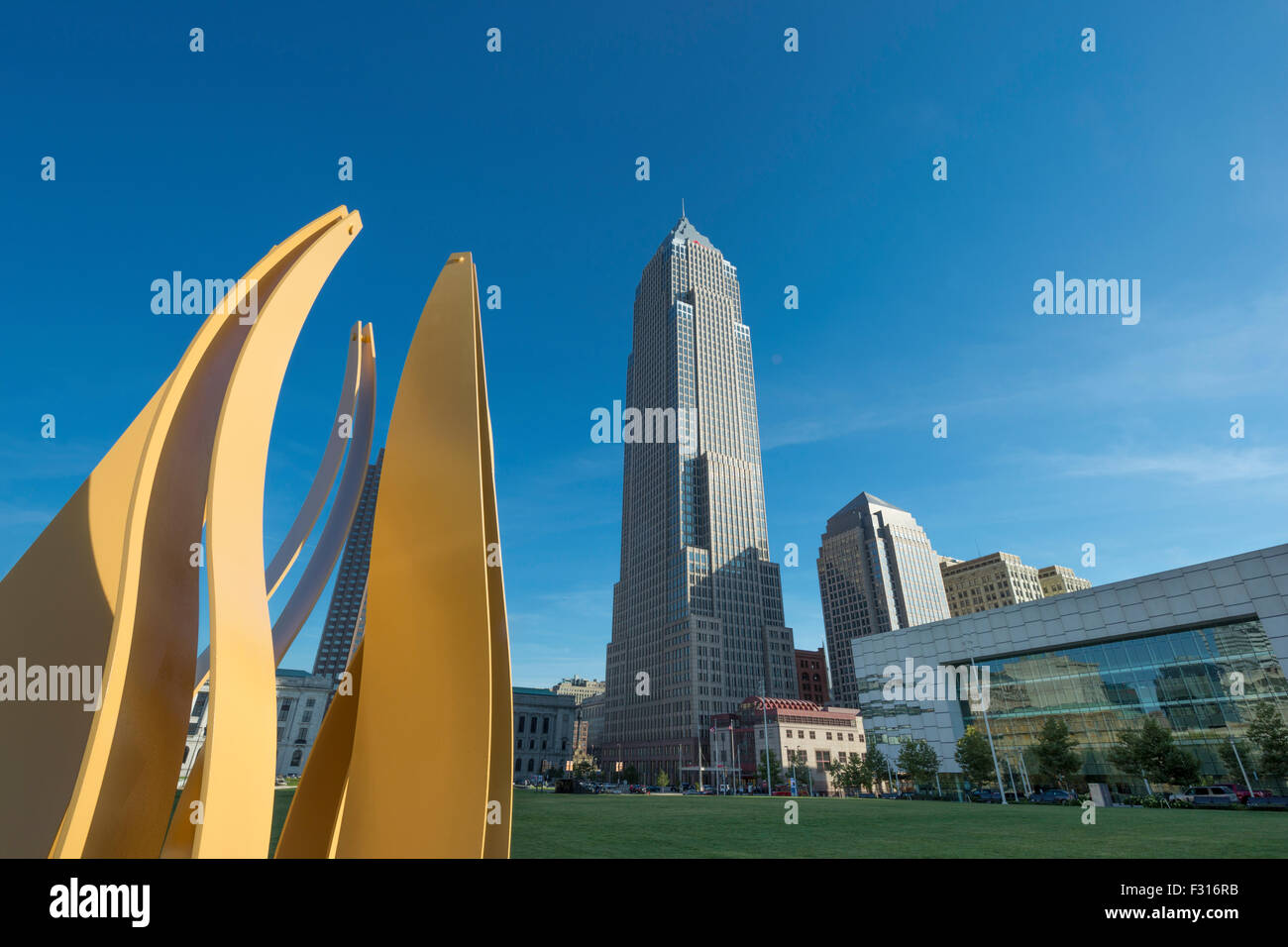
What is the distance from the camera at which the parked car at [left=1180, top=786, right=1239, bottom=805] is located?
111 feet

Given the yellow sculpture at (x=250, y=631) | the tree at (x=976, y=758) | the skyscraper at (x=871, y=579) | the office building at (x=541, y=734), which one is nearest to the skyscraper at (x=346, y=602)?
the office building at (x=541, y=734)

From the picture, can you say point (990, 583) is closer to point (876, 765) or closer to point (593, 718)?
point (593, 718)

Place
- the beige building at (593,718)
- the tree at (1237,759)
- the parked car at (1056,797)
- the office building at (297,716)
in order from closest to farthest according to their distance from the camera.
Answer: the tree at (1237,759), the parked car at (1056,797), the office building at (297,716), the beige building at (593,718)

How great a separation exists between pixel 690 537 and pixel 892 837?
10172 centimetres

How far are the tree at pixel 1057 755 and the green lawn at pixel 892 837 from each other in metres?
14.1

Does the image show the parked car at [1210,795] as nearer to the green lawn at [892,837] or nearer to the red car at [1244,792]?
the red car at [1244,792]

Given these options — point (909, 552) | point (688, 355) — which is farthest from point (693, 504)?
point (909, 552)

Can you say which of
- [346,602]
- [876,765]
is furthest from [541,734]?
[346,602]

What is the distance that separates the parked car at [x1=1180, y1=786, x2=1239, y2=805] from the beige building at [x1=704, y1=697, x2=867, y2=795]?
155ft

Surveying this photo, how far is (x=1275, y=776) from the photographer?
33.2 meters

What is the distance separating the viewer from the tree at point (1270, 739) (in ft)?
108

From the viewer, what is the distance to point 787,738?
275 feet

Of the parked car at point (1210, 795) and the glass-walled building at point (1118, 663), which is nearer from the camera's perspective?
the parked car at point (1210, 795)

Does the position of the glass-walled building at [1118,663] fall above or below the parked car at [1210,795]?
above
